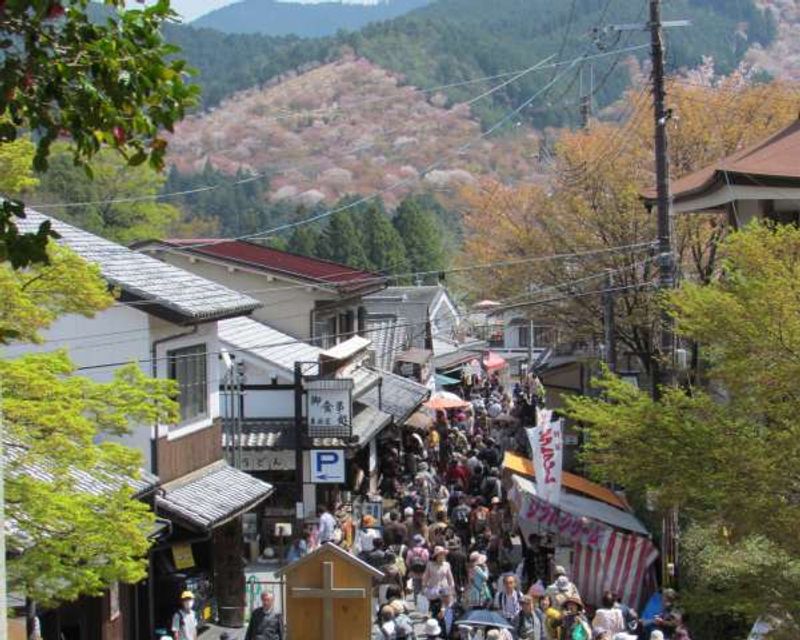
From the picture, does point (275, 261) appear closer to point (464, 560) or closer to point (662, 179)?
point (464, 560)

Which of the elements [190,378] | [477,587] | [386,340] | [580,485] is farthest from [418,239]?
[477,587]

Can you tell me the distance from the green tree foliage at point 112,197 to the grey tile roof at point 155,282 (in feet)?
163

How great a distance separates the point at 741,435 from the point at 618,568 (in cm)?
723

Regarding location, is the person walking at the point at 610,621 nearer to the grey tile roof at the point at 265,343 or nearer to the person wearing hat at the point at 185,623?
the person wearing hat at the point at 185,623

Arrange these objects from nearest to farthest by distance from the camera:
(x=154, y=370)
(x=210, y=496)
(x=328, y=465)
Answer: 1. (x=154, y=370)
2. (x=210, y=496)
3. (x=328, y=465)

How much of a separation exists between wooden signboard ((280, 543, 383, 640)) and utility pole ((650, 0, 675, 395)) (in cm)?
815

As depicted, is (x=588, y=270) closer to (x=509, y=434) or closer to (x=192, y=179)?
(x=509, y=434)

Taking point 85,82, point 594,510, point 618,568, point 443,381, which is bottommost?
point 443,381

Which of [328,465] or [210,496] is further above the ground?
[210,496]

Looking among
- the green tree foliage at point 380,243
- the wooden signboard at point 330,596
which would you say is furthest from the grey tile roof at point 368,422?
the green tree foliage at point 380,243

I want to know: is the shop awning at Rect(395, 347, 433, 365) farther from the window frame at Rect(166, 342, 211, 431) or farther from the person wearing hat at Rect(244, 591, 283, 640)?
the person wearing hat at Rect(244, 591, 283, 640)

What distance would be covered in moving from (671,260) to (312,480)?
8.34 meters

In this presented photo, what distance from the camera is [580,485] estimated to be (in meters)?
23.4

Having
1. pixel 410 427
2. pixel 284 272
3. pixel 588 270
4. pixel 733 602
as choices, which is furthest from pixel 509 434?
pixel 733 602
